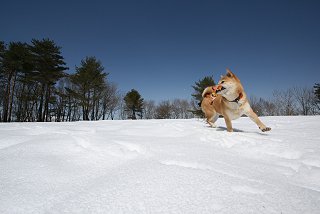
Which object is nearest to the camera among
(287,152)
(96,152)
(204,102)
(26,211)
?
(26,211)

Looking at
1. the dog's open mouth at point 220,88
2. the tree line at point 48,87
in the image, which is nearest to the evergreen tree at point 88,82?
the tree line at point 48,87

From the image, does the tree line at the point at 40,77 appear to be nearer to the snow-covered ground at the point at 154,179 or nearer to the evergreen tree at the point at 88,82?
the evergreen tree at the point at 88,82

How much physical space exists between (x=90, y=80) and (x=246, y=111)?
25062mm

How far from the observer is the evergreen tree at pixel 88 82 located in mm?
24891

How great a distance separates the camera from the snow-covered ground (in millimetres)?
965

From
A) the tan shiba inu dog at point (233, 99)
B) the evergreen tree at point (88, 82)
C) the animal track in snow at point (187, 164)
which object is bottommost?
the animal track in snow at point (187, 164)

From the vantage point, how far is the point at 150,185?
119 cm

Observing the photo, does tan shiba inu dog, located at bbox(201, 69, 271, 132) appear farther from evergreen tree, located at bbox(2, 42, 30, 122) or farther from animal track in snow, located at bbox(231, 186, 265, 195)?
evergreen tree, located at bbox(2, 42, 30, 122)

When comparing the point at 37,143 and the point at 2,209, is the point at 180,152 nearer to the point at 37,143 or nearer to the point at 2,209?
the point at 2,209

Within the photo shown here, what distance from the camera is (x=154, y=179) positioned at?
1.28 m

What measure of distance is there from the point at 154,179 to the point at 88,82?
2645cm

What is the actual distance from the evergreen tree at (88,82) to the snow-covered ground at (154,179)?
80.3 ft

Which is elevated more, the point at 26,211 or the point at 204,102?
the point at 204,102

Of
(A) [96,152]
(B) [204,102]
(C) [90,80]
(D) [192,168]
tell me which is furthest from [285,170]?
(C) [90,80]
